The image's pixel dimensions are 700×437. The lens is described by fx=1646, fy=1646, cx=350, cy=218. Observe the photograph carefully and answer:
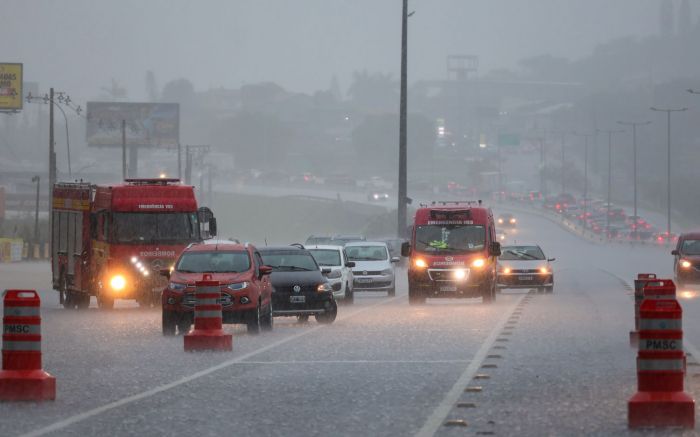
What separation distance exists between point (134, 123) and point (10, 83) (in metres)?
47.6

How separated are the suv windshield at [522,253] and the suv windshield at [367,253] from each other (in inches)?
178

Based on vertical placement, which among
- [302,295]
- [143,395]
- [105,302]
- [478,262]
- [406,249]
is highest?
[406,249]

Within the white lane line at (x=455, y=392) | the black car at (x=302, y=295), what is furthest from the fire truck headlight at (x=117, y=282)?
the white lane line at (x=455, y=392)

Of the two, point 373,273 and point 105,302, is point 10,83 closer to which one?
point 373,273

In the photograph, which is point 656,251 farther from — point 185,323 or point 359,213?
point 185,323

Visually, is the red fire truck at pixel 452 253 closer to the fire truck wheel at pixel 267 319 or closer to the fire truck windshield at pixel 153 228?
the fire truck windshield at pixel 153 228

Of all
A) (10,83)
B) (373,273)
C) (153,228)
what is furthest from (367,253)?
(10,83)

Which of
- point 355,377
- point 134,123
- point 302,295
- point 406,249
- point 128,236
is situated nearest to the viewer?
point 355,377

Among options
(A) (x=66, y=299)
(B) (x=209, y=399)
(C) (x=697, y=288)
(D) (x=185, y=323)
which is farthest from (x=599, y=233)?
(B) (x=209, y=399)

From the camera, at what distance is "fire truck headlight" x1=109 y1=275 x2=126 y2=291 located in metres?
37.5

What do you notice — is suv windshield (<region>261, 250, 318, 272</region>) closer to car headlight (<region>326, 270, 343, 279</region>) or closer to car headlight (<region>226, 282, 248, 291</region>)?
car headlight (<region>226, 282, 248, 291</region>)

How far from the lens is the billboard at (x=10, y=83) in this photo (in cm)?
10946

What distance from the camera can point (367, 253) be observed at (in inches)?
1861

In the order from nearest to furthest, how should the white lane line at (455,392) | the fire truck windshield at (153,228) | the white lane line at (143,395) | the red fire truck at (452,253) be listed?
the white lane line at (455,392) < the white lane line at (143,395) < the fire truck windshield at (153,228) < the red fire truck at (452,253)
